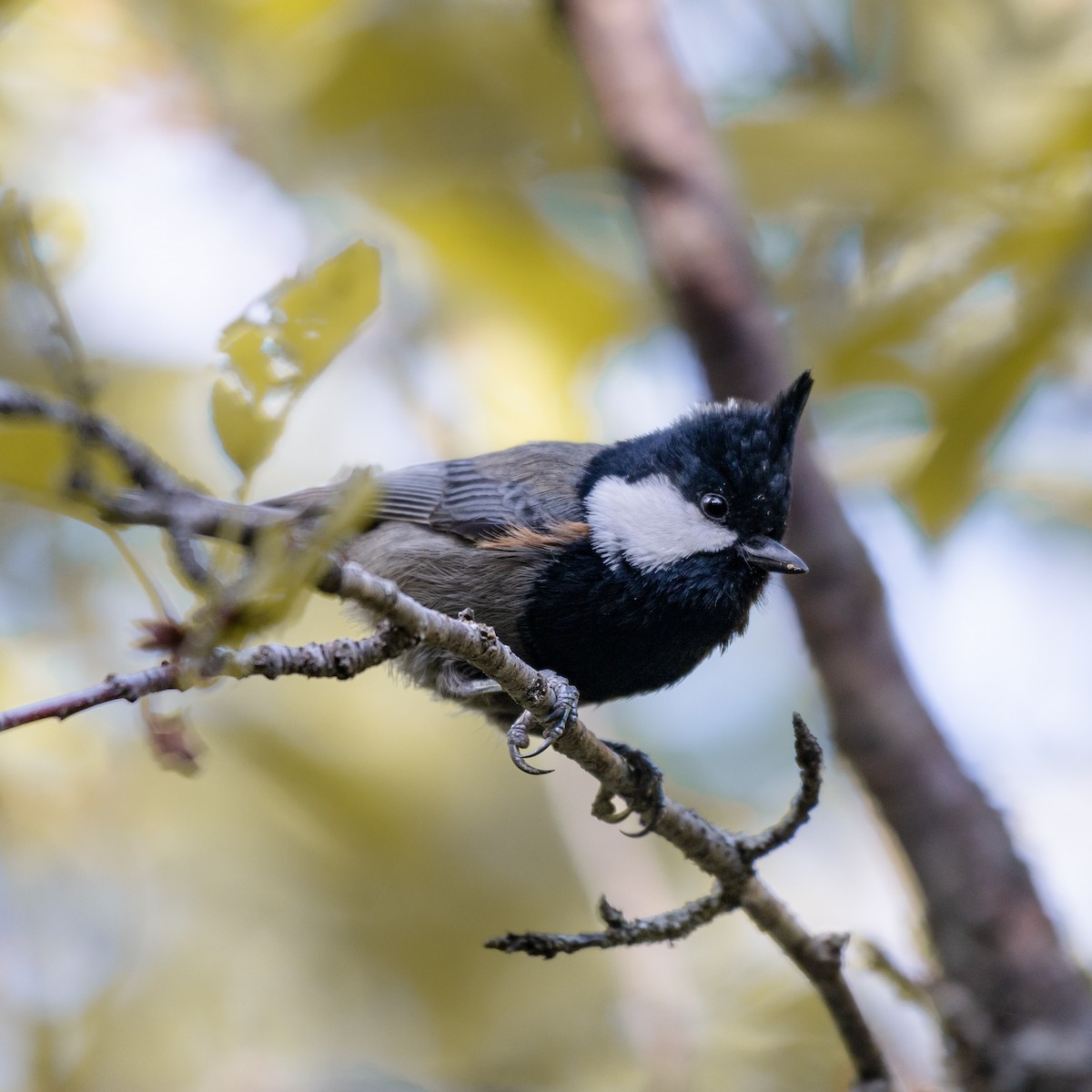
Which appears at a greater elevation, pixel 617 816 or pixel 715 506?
pixel 715 506

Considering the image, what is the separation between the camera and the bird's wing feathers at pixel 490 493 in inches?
114

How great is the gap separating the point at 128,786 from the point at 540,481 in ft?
6.41

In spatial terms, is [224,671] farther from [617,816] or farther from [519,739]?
[617,816]

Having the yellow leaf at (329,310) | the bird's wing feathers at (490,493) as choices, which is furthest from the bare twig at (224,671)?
the bird's wing feathers at (490,493)

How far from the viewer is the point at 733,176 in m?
3.60

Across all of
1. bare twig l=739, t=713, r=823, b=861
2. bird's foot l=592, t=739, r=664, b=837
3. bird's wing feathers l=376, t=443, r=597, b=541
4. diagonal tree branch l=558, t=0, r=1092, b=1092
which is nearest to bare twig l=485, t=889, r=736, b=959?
bare twig l=739, t=713, r=823, b=861

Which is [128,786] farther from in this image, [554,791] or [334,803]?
[554,791]

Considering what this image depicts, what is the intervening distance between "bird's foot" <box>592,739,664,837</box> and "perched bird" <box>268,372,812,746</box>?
20 cm

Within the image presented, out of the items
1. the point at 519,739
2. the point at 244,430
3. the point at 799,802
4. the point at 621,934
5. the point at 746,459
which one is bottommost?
the point at 621,934

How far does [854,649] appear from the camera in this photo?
3.03 metres

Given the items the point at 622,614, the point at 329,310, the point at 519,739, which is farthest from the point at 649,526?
the point at 329,310

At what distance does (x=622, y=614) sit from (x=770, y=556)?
1.30 ft

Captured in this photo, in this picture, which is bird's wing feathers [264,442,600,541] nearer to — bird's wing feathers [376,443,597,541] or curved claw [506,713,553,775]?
bird's wing feathers [376,443,597,541]

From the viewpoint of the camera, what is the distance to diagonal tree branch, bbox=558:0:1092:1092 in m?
2.54
